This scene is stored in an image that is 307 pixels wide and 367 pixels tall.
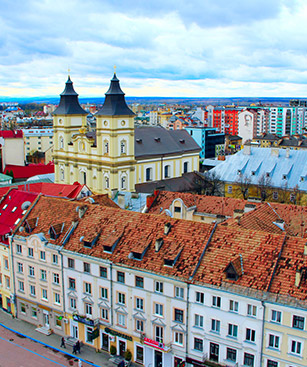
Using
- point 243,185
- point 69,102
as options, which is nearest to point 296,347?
point 243,185

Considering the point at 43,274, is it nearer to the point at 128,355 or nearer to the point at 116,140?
the point at 128,355

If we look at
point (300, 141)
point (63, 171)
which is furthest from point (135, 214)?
point (300, 141)

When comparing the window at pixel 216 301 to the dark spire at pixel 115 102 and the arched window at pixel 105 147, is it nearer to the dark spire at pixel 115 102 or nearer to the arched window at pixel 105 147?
the dark spire at pixel 115 102

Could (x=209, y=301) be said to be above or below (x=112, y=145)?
below

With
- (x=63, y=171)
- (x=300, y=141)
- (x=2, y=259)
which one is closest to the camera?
(x=2, y=259)

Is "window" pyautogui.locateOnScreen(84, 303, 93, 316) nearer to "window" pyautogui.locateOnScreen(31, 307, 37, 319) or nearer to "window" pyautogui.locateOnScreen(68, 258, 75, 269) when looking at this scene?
"window" pyautogui.locateOnScreen(68, 258, 75, 269)

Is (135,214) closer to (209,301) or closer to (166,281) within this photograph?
(166,281)

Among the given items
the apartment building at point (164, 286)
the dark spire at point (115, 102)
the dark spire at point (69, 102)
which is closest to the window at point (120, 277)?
the apartment building at point (164, 286)
